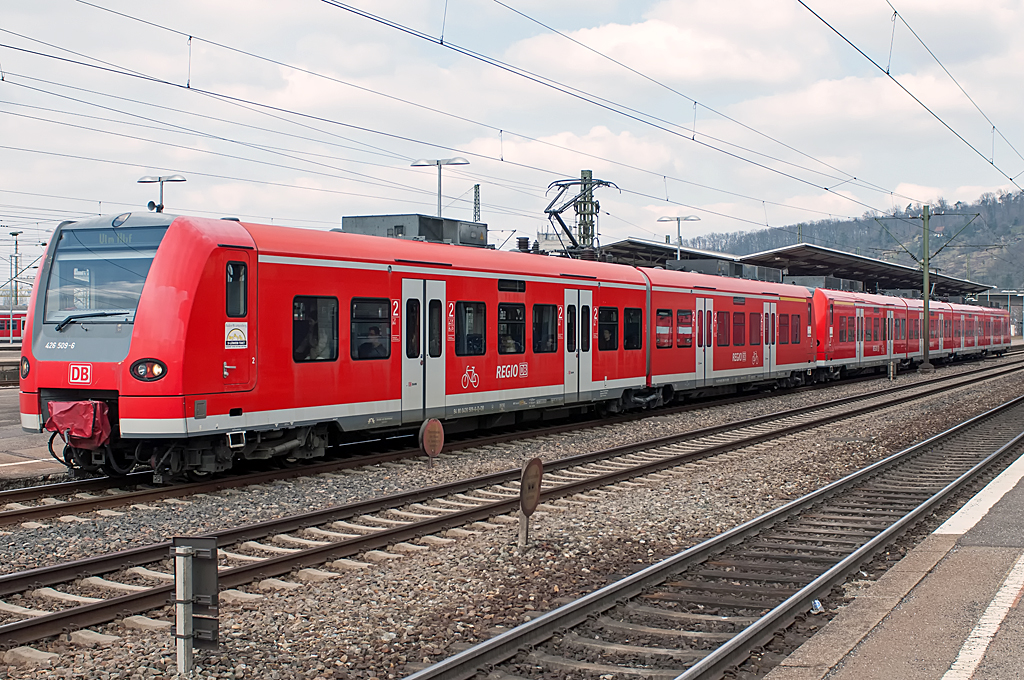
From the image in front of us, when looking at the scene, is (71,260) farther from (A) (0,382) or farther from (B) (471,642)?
(A) (0,382)

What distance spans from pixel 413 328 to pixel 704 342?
33.5 feet

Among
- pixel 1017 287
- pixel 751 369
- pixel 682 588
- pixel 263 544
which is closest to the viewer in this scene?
pixel 682 588

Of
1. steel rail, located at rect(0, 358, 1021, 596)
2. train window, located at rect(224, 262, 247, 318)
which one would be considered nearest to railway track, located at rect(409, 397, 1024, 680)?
steel rail, located at rect(0, 358, 1021, 596)

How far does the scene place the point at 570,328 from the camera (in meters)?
16.6

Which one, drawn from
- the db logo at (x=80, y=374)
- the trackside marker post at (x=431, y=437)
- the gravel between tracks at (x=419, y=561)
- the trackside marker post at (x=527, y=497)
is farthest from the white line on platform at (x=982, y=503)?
the db logo at (x=80, y=374)

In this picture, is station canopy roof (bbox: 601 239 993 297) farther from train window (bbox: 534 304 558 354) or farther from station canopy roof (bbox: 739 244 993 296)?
train window (bbox: 534 304 558 354)

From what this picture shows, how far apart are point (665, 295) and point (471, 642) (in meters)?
14.8

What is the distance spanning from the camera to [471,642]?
18.8 ft

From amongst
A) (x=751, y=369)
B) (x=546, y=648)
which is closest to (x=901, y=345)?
(x=751, y=369)

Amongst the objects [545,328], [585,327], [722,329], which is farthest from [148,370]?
[722,329]

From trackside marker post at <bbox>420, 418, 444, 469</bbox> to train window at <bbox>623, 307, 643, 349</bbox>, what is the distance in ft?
23.0

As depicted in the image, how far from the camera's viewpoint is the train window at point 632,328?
18312 mm

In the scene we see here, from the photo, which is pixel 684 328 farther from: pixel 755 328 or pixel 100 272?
pixel 100 272

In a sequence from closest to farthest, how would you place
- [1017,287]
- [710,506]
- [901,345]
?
[710,506] → [901,345] → [1017,287]
